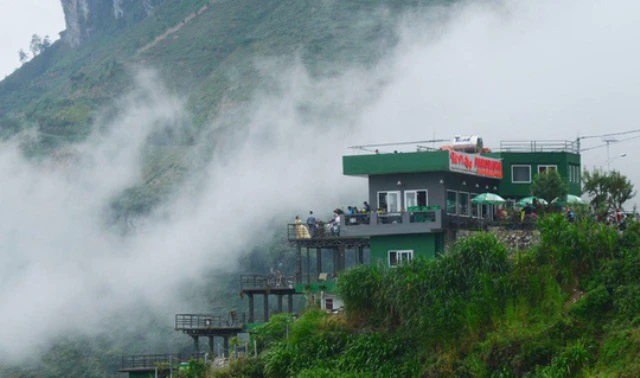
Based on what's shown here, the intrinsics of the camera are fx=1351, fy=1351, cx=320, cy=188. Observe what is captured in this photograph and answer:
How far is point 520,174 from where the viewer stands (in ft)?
227

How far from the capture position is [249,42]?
574 ft

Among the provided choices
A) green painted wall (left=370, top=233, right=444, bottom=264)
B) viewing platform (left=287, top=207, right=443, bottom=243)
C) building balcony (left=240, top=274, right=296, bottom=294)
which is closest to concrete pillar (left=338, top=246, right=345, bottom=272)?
building balcony (left=240, top=274, right=296, bottom=294)

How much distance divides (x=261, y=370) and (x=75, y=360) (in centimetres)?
6600

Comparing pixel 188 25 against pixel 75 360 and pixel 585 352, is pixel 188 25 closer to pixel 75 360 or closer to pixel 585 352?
pixel 75 360

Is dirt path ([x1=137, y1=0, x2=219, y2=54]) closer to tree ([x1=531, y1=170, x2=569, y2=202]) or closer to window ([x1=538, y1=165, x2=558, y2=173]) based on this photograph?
window ([x1=538, y1=165, x2=558, y2=173])

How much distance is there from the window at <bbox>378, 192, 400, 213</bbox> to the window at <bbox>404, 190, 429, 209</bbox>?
0.44 m

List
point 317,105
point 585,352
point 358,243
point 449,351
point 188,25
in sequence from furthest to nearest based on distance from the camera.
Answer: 1. point 188,25
2. point 317,105
3. point 358,243
4. point 449,351
5. point 585,352

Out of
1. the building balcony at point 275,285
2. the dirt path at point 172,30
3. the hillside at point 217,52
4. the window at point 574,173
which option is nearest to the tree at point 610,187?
the window at point 574,173

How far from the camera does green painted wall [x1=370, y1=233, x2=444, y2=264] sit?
2409 inches

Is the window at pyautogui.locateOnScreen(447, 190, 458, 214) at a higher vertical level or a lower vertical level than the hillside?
lower

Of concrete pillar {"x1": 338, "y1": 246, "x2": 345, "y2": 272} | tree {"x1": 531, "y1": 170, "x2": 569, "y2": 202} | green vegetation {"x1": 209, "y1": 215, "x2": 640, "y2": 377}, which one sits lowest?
green vegetation {"x1": 209, "y1": 215, "x2": 640, "y2": 377}

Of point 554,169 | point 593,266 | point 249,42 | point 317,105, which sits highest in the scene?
point 249,42

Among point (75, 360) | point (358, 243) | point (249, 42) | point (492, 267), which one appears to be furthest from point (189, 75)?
point (492, 267)

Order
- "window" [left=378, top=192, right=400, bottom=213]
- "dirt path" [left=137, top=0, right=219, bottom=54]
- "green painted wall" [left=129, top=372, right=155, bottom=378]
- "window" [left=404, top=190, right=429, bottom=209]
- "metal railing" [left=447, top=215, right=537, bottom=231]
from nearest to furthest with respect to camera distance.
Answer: "metal railing" [left=447, top=215, right=537, bottom=231]
"window" [left=404, top=190, right=429, bottom=209]
"window" [left=378, top=192, right=400, bottom=213]
"green painted wall" [left=129, top=372, right=155, bottom=378]
"dirt path" [left=137, top=0, right=219, bottom=54]
